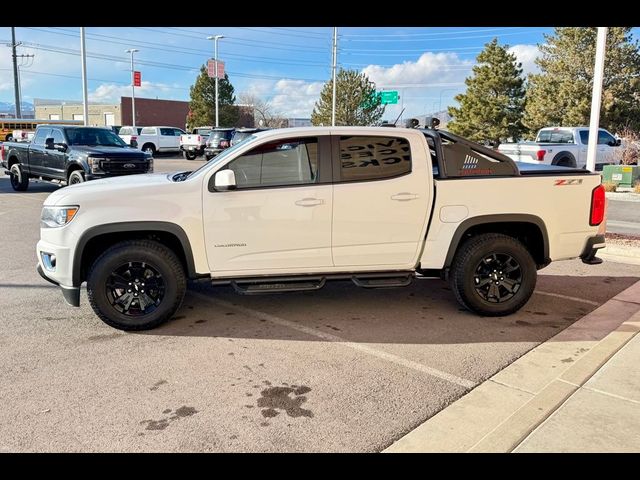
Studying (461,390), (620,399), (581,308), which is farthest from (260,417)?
(581,308)

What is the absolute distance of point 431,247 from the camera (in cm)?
518

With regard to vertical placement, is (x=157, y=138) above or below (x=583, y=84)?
below

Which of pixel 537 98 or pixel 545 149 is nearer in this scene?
pixel 545 149

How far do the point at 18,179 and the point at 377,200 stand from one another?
14.4m

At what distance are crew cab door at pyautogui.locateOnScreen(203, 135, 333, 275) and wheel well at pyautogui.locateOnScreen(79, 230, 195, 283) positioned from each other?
1.13ft

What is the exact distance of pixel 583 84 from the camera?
3166 centimetres

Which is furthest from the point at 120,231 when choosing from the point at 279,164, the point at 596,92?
the point at 596,92

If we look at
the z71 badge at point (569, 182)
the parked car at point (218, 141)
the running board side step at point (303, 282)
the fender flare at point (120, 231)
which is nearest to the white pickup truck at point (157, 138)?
the parked car at point (218, 141)

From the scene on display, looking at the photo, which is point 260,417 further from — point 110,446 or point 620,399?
point 620,399

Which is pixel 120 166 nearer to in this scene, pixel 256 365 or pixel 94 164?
pixel 94 164

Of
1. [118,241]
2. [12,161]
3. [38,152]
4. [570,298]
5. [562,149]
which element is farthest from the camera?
[562,149]

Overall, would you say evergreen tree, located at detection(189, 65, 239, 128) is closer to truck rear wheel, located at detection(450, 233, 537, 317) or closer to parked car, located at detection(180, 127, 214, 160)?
parked car, located at detection(180, 127, 214, 160)

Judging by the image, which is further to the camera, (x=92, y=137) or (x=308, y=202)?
(x=92, y=137)

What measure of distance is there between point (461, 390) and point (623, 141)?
66.8 ft
